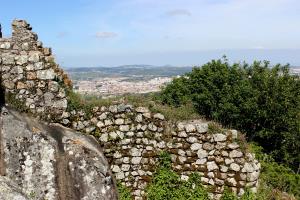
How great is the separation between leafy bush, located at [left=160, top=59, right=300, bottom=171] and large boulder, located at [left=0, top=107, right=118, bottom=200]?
1595cm

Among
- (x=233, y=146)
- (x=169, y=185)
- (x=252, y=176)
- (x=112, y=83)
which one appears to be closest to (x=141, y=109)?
(x=169, y=185)

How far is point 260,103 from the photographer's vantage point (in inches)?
1135

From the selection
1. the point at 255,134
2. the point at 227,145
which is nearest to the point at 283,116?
the point at 255,134

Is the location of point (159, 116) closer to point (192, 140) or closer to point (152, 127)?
point (152, 127)

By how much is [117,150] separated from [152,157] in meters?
0.92

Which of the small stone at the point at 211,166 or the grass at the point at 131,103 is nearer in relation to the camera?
the small stone at the point at 211,166

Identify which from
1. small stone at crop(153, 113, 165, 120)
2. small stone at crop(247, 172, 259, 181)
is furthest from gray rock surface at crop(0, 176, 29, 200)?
small stone at crop(247, 172, 259, 181)

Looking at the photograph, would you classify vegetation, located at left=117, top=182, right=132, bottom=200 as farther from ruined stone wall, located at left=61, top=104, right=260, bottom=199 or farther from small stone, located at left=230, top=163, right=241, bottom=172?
small stone, located at left=230, top=163, right=241, bottom=172

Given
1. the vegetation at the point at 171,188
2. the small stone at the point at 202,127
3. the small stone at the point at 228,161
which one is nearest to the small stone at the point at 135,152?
the vegetation at the point at 171,188

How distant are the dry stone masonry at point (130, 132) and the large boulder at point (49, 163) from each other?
775 millimetres

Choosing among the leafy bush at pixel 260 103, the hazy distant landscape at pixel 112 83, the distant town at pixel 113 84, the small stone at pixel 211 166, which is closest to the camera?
the small stone at pixel 211 166

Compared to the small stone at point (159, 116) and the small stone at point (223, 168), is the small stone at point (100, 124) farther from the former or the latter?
the small stone at point (223, 168)

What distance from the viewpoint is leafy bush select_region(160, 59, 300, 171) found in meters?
27.8

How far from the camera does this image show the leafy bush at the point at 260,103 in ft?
91.1
